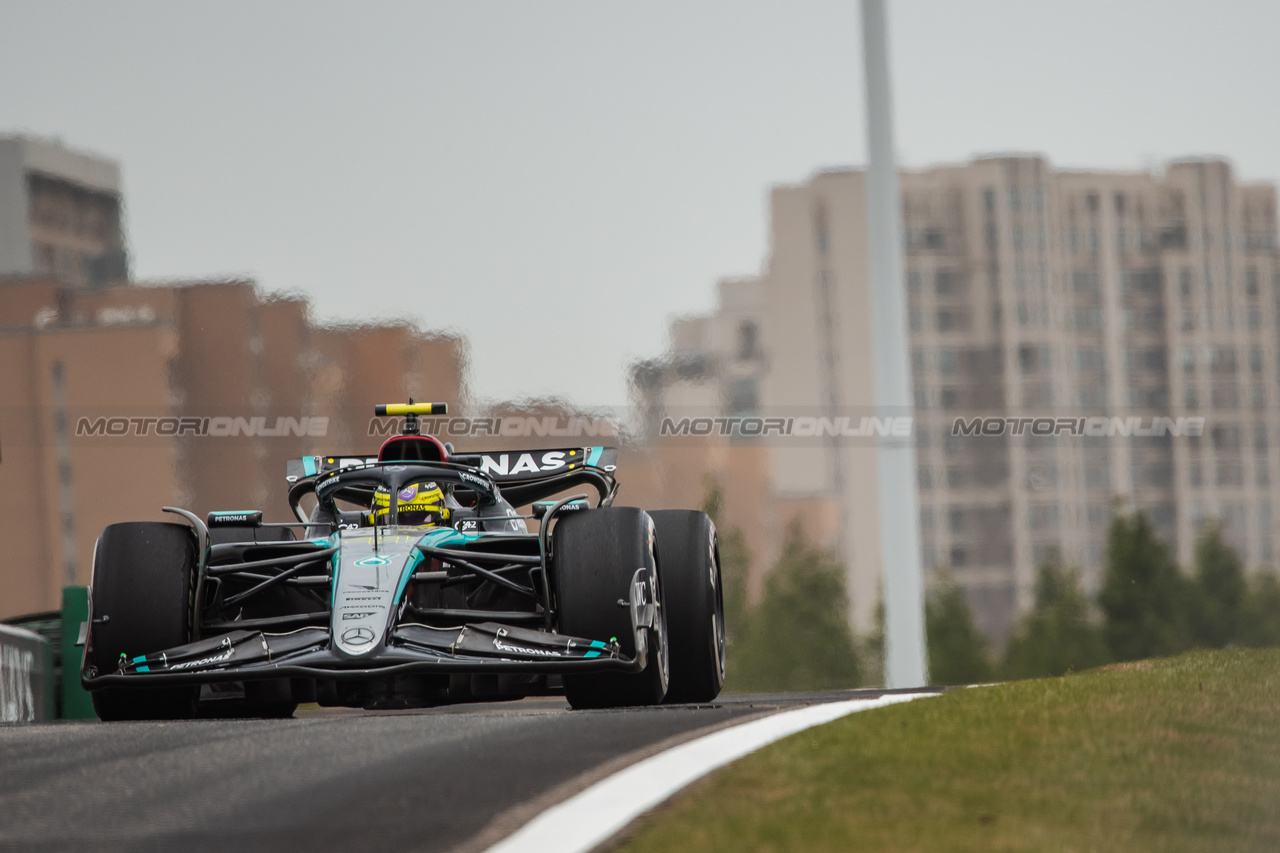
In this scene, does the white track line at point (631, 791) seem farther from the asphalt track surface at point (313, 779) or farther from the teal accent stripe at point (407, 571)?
the teal accent stripe at point (407, 571)

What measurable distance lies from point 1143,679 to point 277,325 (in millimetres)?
32669

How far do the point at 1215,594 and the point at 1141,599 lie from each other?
142 inches

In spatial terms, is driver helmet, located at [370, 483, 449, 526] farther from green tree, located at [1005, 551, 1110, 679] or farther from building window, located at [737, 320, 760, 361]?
building window, located at [737, 320, 760, 361]

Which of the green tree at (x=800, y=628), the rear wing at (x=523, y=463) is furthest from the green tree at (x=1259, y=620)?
the rear wing at (x=523, y=463)

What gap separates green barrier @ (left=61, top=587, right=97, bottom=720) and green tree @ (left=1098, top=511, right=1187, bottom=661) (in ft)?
156

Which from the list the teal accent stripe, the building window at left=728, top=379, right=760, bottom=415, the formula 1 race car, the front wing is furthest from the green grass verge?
the building window at left=728, top=379, right=760, bottom=415

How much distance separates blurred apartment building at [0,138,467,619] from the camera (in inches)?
1657

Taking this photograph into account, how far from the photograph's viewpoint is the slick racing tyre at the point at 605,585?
8.29 meters

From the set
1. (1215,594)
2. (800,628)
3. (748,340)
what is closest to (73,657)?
A: (800,628)

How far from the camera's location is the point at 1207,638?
2351 inches

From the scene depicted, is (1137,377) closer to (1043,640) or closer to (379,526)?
(1043,640)

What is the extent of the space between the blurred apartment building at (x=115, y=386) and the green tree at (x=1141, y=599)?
27.3 meters

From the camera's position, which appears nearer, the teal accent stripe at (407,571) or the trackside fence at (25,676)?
the teal accent stripe at (407,571)

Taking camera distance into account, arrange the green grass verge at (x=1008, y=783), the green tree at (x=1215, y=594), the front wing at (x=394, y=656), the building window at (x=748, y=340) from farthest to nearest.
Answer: the building window at (x=748, y=340)
the green tree at (x=1215, y=594)
the front wing at (x=394, y=656)
the green grass verge at (x=1008, y=783)
